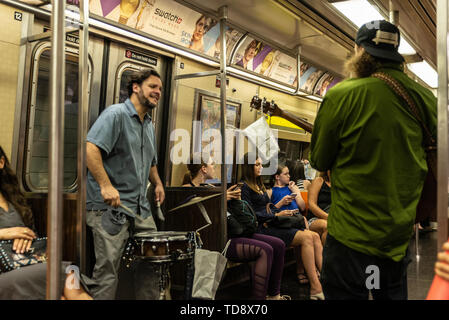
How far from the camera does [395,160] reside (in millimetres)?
1836

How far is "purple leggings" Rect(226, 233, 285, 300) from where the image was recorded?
159 inches

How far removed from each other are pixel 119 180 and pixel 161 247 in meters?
0.70

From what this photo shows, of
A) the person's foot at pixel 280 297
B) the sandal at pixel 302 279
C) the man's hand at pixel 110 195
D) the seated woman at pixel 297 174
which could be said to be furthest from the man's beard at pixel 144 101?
the seated woman at pixel 297 174

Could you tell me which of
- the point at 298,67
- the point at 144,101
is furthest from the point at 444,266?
A: the point at 298,67

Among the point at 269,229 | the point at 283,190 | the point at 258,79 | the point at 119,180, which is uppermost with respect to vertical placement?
the point at 258,79

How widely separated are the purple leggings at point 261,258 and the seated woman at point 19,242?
1.92 meters

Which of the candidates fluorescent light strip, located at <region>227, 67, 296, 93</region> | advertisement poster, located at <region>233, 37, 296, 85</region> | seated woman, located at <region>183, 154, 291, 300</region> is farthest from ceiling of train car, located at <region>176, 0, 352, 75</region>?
seated woman, located at <region>183, 154, 291, 300</region>

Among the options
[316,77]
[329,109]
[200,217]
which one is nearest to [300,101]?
[316,77]

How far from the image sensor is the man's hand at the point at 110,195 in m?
3.01

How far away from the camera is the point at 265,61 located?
653 centimetres

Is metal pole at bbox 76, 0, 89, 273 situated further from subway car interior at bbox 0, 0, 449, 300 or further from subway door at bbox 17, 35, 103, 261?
subway door at bbox 17, 35, 103, 261

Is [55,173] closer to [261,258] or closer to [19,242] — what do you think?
[19,242]

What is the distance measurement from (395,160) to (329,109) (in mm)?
376

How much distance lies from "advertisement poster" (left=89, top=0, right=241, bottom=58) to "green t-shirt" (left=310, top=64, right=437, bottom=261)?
2.80 m
